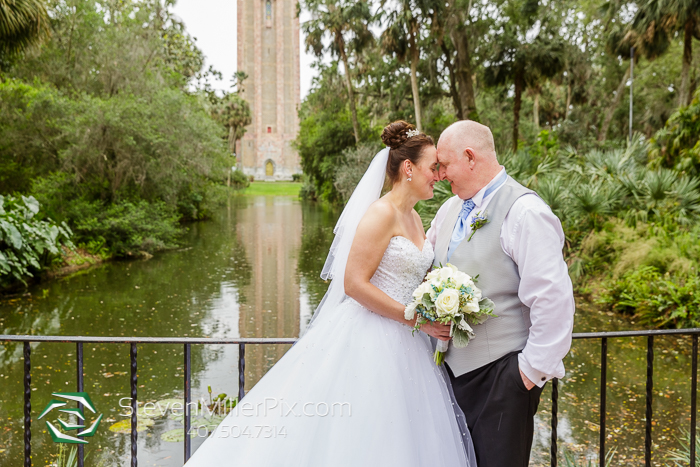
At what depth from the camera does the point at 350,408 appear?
2611 mm

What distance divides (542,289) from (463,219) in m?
0.55

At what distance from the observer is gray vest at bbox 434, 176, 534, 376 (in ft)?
8.14

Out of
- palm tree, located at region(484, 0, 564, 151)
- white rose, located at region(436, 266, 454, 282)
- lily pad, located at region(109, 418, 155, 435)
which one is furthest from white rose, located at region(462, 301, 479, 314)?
palm tree, located at region(484, 0, 564, 151)

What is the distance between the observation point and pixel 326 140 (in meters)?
39.8

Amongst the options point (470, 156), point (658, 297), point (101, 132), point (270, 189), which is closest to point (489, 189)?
point (470, 156)

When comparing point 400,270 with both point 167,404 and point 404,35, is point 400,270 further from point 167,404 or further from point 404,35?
point 404,35

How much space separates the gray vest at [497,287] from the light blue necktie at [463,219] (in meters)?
0.06

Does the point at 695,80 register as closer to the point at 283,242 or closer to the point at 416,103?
the point at 416,103

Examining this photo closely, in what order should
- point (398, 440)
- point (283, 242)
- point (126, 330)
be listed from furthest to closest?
point (283, 242)
point (126, 330)
point (398, 440)

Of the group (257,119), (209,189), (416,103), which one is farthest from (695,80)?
(257,119)

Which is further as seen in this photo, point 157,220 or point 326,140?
point 326,140

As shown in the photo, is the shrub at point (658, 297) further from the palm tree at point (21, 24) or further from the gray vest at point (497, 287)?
the palm tree at point (21, 24)

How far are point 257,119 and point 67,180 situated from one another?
66171 mm

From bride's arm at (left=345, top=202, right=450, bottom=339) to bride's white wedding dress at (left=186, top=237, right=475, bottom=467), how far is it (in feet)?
0.33
